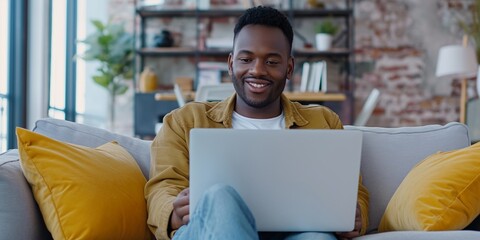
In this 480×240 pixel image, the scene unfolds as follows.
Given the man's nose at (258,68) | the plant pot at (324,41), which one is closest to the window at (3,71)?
the plant pot at (324,41)

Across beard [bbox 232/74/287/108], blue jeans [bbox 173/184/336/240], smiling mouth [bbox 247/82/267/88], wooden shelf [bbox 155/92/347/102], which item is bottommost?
wooden shelf [bbox 155/92/347/102]

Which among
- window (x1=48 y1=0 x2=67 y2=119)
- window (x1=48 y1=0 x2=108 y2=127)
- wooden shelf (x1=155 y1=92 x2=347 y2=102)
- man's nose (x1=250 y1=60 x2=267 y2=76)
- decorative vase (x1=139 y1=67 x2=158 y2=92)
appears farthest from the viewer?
decorative vase (x1=139 y1=67 x2=158 y2=92)

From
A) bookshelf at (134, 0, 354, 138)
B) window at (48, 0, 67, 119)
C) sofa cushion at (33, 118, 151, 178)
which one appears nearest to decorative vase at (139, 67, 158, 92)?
bookshelf at (134, 0, 354, 138)

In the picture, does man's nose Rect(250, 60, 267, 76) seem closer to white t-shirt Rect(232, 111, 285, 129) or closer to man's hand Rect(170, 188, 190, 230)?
white t-shirt Rect(232, 111, 285, 129)

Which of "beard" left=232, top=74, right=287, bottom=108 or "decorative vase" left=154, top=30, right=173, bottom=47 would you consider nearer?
"beard" left=232, top=74, right=287, bottom=108

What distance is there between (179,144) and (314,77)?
395 cm

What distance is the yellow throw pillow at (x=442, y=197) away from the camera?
1.72m

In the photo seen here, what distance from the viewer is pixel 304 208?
1.46m

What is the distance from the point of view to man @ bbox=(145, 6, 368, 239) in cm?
170

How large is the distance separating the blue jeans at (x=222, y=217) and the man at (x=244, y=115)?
0.54 feet

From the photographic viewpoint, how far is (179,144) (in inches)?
75.0

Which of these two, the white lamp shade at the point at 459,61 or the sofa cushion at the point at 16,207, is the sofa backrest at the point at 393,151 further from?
the white lamp shade at the point at 459,61

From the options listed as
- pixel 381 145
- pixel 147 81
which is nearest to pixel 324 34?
pixel 147 81

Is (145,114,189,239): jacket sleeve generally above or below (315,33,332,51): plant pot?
below
